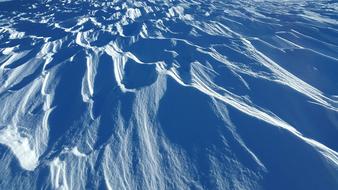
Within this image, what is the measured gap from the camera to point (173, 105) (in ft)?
10.1

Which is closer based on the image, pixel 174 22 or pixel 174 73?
pixel 174 73

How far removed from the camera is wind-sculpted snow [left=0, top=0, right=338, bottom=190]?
7.65ft

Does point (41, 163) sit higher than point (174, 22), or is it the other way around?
point (41, 163)

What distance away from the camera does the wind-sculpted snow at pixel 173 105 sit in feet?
7.65

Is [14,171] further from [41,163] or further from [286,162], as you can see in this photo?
[286,162]

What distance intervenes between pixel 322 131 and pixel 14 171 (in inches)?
89.5

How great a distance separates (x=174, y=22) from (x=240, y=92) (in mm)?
2699

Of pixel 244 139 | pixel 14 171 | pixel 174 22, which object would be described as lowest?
pixel 174 22

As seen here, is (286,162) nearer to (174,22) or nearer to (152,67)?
(152,67)

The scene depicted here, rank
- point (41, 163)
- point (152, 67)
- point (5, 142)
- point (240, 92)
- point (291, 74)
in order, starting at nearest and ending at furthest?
1. point (41, 163)
2. point (5, 142)
3. point (240, 92)
4. point (291, 74)
5. point (152, 67)

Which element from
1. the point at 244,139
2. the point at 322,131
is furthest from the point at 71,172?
the point at 322,131

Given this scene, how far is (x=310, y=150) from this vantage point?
2.35 meters

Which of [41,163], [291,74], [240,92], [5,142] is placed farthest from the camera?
[291,74]

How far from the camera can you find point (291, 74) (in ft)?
11.7
